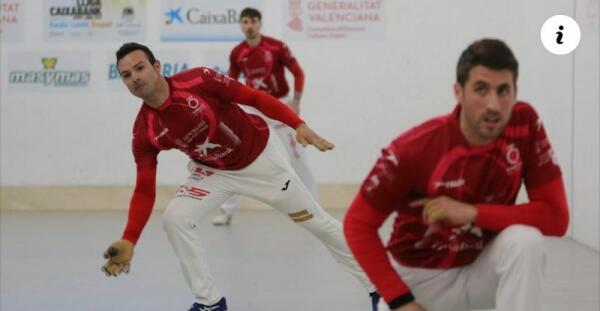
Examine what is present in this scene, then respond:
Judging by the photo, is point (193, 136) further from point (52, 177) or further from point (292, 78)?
point (52, 177)

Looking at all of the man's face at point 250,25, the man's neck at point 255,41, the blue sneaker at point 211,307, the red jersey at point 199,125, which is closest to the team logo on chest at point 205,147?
the red jersey at point 199,125

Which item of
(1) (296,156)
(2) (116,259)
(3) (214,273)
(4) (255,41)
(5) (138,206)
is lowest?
(3) (214,273)

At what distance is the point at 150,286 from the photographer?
6004mm

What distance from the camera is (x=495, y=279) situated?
10.1 feet

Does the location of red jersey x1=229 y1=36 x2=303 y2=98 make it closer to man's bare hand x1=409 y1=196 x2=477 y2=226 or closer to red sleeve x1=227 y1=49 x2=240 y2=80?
red sleeve x1=227 y1=49 x2=240 y2=80

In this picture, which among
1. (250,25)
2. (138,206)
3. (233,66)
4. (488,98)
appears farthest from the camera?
(233,66)

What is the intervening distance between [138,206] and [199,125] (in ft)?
1.89

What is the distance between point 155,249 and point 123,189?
281cm

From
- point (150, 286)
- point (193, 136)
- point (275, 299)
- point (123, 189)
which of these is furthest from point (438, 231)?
point (123, 189)

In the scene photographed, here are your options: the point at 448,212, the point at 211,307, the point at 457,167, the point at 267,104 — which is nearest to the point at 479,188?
the point at 457,167

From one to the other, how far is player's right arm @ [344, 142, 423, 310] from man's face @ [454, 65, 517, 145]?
25 centimetres

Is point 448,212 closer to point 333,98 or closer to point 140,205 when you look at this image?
point 140,205

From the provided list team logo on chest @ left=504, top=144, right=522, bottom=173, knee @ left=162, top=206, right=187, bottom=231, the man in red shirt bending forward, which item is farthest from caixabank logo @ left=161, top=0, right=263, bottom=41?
team logo on chest @ left=504, top=144, right=522, bottom=173

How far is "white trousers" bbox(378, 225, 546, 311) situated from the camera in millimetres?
2898
